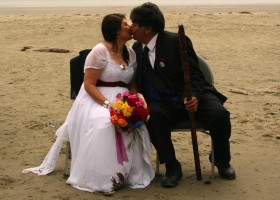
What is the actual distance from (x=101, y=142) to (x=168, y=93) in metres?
0.75

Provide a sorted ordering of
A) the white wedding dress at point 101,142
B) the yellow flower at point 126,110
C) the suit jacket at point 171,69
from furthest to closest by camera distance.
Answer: the suit jacket at point 171,69, the white wedding dress at point 101,142, the yellow flower at point 126,110

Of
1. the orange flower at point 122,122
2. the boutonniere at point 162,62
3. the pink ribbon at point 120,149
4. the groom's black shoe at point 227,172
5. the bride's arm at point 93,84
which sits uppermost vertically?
the boutonniere at point 162,62

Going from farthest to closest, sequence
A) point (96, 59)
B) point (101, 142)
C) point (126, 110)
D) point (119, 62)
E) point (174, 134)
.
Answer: point (174, 134)
point (119, 62)
point (96, 59)
point (101, 142)
point (126, 110)

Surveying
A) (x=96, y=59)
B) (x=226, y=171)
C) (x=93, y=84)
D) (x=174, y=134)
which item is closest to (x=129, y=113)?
(x=93, y=84)

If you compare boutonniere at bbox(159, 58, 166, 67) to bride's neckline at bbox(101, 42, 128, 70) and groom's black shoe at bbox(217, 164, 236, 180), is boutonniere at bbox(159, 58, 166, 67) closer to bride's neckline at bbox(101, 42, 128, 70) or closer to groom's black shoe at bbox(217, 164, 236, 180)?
bride's neckline at bbox(101, 42, 128, 70)

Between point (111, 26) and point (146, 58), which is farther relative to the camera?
point (146, 58)

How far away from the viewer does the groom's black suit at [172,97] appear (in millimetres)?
5988

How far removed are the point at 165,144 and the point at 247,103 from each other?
3.65m

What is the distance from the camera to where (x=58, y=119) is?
28.0 feet

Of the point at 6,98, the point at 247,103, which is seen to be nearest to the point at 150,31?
the point at 247,103

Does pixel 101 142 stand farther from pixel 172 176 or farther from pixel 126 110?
pixel 172 176

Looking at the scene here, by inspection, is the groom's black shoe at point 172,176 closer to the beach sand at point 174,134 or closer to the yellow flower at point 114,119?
the beach sand at point 174,134

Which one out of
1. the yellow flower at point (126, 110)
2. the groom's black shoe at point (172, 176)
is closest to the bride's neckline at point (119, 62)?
the yellow flower at point (126, 110)

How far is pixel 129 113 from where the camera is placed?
5801mm
